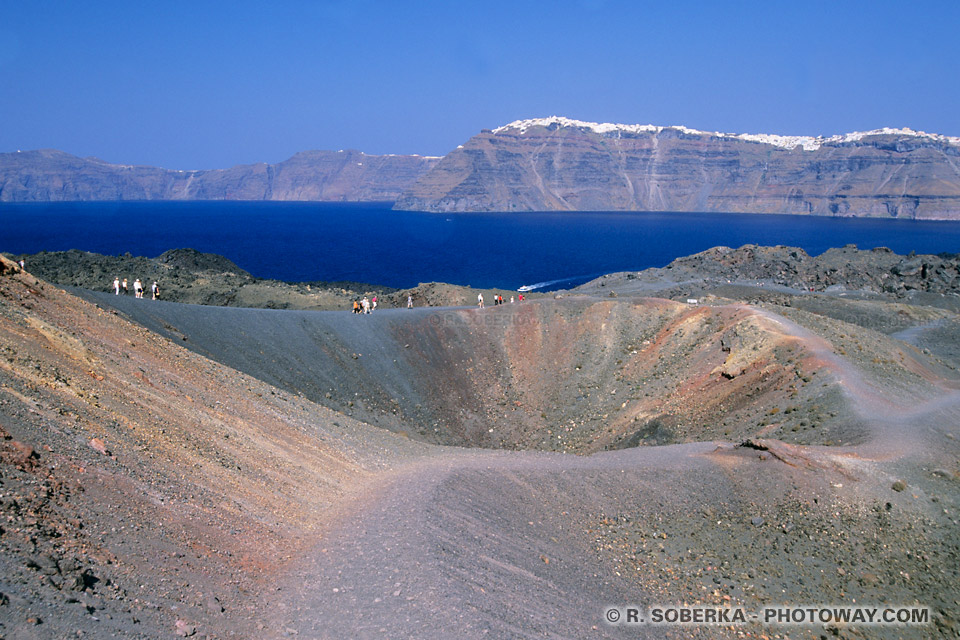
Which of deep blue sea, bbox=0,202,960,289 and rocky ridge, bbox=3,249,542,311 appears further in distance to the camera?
deep blue sea, bbox=0,202,960,289

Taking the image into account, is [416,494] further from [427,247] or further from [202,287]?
[427,247]

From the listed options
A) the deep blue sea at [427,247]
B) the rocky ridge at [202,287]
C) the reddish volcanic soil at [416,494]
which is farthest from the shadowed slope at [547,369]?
the deep blue sea at [427,247]

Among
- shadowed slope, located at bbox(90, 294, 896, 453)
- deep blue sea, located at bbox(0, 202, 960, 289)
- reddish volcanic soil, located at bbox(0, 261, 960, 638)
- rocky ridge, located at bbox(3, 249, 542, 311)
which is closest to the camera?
reddish volcanic soil, located at bbox(0, 261, 960, 638)

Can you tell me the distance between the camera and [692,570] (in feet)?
48.9

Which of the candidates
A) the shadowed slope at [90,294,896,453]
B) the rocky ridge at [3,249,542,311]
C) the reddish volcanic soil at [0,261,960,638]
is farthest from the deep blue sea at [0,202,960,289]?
the reddish volcanic soil at [0,261,960,638]

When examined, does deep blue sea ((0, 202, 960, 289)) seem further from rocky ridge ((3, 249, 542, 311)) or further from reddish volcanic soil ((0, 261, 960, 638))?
reddish volcanic soil ((0, 261, 960, 638))

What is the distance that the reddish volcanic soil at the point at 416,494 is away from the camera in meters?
10.4

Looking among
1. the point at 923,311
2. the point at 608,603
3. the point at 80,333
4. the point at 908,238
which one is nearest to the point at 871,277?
the point at 923,311

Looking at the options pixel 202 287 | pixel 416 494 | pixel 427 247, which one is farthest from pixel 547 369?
pixel 427 247

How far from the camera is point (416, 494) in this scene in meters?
16.2

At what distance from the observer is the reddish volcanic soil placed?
10.4 metres

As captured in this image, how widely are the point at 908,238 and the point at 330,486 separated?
690ft

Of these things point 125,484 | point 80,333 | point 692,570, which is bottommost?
point 692,570

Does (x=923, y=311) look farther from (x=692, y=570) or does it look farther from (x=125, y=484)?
(x=125, y=484)
